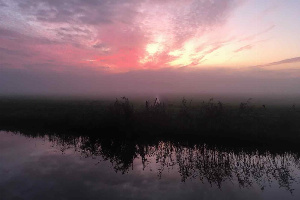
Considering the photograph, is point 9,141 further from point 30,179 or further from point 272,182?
point 272,182

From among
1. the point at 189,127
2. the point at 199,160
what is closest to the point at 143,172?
the point at 199,160

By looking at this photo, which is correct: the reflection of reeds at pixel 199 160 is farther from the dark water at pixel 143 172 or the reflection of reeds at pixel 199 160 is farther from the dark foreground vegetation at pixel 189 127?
the dark foreground vegetation at pixel 189 127

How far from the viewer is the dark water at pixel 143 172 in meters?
11.8

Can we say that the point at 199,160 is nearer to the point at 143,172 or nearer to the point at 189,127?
the point at 143,172

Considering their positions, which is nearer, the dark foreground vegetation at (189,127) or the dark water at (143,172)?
the dark water at (143,172)

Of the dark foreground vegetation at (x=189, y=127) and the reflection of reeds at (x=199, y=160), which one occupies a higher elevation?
the dark foreground vegetation at (x=189, y=127)

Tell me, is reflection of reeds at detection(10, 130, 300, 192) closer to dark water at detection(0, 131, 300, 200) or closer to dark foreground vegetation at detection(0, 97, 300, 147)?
dark water at detection(0, 131, 300, 200)

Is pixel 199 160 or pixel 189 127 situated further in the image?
pixel 189 127

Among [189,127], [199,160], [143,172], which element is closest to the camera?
[143,172]

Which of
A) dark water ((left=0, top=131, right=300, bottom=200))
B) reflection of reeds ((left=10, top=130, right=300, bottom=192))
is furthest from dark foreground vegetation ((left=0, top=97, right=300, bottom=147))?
dark water ((left=0, top=131, right=300, bottom=200))

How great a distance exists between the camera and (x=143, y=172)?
49.4 ft

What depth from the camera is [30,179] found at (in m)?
13.4

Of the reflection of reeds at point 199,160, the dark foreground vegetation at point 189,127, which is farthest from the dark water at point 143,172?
the dark foreground vegetation at point 189,127

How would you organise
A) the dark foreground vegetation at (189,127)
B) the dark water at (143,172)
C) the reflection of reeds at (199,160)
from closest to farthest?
1. the dark water at (143,172)
2. the reflection of reeds at (199,160)
3. the dark foreground vegetation at (189,127)
